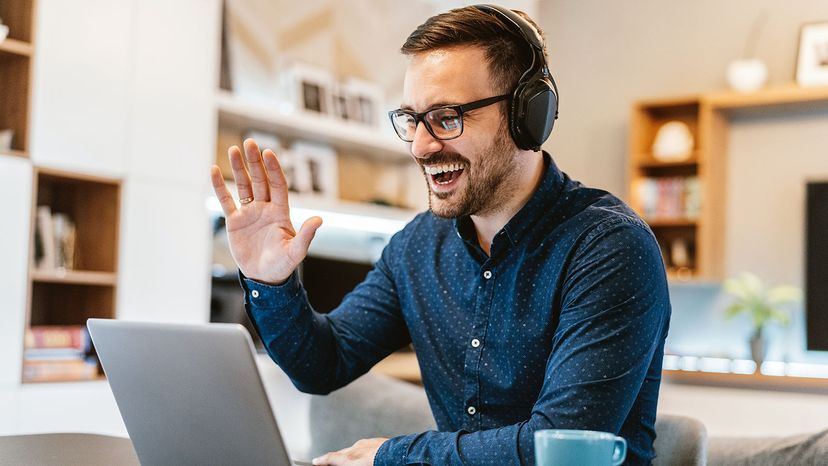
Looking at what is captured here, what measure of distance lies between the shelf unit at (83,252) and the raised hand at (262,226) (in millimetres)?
2142

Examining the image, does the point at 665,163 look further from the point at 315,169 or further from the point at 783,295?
the point at 315,169

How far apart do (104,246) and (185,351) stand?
2.65m

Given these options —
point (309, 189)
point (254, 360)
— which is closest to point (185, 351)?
point (254, 360)

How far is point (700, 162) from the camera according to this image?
187 inches

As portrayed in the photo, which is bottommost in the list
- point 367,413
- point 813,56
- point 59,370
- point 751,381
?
point 751,381

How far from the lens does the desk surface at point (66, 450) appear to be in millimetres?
1242

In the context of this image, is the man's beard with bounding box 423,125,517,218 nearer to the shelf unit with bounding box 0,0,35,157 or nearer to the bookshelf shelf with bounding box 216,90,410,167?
the shelf unit with bounding box 0,0,35,157

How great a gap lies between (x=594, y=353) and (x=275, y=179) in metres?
0.52

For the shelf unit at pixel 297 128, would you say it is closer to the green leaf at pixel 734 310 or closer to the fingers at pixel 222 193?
the green leaf at pixel 734 310

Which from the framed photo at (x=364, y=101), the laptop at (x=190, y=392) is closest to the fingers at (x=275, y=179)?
the laptop at (x=190, y=392)

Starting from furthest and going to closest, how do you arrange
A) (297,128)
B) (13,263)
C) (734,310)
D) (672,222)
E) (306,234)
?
(672,222)
(734,310)
(297,128)
(13,263)
(306,234)

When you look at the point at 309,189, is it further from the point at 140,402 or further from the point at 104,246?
the point at 140,402

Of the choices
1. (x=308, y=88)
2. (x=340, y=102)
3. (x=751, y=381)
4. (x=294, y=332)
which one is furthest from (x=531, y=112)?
(x=751, y=381)

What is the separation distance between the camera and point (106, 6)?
3.37 metres
